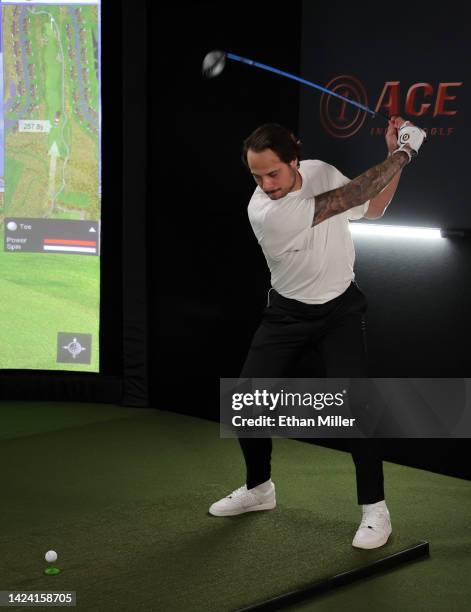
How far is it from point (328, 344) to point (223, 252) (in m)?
1.74

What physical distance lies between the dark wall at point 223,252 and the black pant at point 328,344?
0.90 metres

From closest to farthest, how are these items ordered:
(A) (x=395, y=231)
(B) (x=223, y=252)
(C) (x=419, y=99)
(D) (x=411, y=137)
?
(D) (x=411, y=137)
(C) (x=419, y=99)
(A) (x=395, y=231)
(B) (x=223, y=252)

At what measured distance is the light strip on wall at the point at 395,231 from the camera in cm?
428

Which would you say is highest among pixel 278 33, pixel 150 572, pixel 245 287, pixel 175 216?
pixel 278 33

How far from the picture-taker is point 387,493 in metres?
4.18

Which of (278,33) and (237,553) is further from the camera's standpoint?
(278,33)

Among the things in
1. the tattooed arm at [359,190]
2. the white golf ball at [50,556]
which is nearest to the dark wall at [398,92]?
the tattooed arm at [359,190]

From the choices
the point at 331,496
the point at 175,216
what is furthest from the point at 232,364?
the point at 331,496

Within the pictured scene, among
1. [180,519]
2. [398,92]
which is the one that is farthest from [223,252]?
[180,519]

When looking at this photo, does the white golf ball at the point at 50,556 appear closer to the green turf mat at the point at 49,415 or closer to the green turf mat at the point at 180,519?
the green turf mat at the point at 180,519

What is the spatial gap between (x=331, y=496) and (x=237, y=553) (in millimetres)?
819

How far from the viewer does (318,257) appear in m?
3.53

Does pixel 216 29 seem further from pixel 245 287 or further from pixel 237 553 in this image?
pixel 237 553

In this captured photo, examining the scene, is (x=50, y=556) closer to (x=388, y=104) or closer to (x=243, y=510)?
(x=243, y=510)
